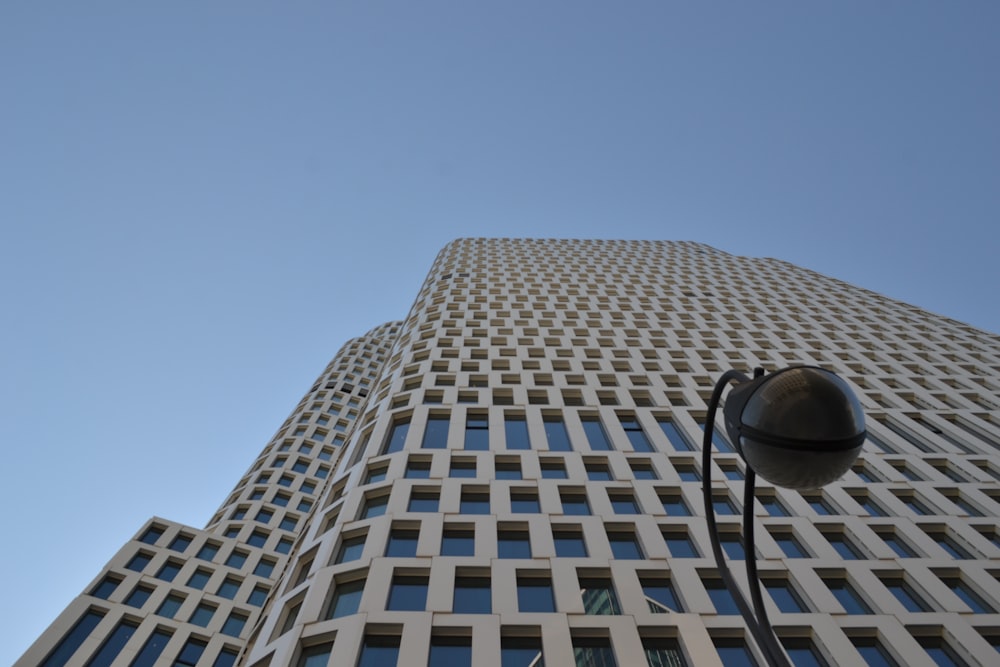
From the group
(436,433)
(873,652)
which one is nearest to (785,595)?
Answer: (873,652)

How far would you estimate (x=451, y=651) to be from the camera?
14656 mm

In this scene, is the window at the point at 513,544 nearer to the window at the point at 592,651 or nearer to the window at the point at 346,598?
the window at the point at 592,651

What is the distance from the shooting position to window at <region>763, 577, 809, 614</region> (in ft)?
55.1

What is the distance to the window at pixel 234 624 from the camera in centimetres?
3531

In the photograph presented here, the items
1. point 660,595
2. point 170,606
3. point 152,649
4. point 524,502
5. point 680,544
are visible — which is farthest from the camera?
point 170,606

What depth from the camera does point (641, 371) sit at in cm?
2966

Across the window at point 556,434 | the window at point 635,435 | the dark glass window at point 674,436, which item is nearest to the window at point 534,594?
the window at point 556,434

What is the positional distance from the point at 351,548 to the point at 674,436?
550 inches

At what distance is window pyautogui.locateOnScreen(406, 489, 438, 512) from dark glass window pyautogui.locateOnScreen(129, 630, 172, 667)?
22942 mm

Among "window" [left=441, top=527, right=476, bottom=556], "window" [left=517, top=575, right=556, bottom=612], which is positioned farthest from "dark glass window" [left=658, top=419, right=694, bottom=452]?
"window" [left=441, top=527, right=476, bottom=556]

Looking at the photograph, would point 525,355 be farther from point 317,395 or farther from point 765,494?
point 317,395

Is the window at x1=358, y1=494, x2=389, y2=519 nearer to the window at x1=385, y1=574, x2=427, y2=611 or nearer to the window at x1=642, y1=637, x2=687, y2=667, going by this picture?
the window at x1=385, y1=574, x2=427, y2=611

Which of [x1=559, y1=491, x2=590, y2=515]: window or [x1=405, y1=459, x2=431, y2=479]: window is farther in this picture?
[x1=405, y1=459, x2=431, y2=479]: window

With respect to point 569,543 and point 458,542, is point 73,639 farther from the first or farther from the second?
point 569,543
